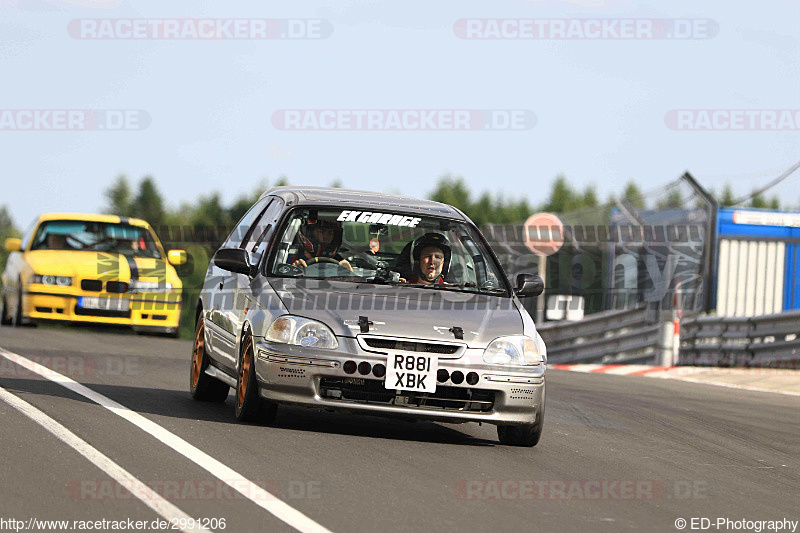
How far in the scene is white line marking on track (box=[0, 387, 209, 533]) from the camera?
5.73 m

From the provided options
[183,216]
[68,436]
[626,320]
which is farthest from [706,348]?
[183,216]

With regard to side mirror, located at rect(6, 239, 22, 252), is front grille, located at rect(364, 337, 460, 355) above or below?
above

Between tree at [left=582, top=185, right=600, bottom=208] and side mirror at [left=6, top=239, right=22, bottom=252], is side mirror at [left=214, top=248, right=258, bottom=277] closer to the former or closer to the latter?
side mirror at [left=6, top=239, right=22, bottom=252]

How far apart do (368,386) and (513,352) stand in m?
0.94

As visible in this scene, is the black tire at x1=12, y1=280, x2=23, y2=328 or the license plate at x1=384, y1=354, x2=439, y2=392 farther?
the black tire at x1=12, y1=280, x2=23, y2=328

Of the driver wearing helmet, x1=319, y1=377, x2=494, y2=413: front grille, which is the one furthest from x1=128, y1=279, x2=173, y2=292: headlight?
x1=319, y1=377, x2=494, y2=413: front grille

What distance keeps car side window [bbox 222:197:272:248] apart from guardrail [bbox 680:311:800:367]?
31.4 ft

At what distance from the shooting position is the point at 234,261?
8.84 metres

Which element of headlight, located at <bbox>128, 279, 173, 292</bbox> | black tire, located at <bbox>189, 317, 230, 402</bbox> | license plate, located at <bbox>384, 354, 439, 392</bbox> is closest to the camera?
license plate, located at <bbox>384, 354, 439, 392</bbox>

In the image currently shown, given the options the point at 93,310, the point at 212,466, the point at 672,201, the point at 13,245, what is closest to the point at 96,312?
the point at 93,310

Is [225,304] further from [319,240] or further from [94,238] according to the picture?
[94,238]

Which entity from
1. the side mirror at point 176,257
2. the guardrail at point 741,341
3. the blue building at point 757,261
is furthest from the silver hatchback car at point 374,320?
the blue building at point 757,261

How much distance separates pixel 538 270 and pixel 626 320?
265 cm

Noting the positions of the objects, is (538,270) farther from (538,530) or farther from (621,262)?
(538,530)
